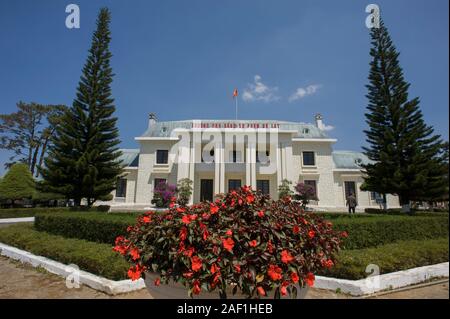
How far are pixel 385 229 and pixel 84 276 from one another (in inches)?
282

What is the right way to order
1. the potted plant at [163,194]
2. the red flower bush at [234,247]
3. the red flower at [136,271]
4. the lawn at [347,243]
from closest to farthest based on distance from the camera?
1. the red flower bush at [234,247]
2. the red flower at [136,271]
3. the lawn at [347,243]
4. the potted plant at [163,194]

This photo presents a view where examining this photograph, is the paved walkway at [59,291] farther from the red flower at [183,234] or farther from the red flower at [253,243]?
the red flower at [253,243]

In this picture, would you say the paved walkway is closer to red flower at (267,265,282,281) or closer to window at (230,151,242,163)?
red flower at (267,265,282,281)

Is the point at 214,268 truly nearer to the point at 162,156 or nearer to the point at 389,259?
the point at 389,259

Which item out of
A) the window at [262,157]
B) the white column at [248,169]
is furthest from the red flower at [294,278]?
the window at [262,157]

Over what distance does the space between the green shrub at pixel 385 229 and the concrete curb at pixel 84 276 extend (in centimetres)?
462

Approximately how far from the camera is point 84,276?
441cm

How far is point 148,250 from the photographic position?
2.30m

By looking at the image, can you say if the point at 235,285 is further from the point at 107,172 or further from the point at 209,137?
the point at 209,137

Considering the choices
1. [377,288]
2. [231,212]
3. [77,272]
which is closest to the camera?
[231,212]

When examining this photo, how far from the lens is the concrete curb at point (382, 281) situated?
3971 mm

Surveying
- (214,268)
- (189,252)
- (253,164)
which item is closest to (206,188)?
(253,164)
